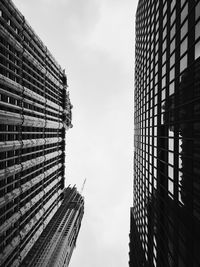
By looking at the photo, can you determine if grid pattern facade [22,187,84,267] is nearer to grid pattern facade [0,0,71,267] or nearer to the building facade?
grid pattern facade [0,0,71,267]

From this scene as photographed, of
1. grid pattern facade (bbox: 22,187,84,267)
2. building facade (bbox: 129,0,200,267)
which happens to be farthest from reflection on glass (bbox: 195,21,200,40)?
grid pattern facade (bbox: 22,187,84,267)

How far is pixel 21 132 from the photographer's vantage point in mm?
37375

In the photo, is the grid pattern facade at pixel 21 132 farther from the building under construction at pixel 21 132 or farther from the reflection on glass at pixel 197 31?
the reflection on glass at pixel 197 31

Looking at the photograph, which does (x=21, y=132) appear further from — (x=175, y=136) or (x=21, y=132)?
(x=175, y=136)

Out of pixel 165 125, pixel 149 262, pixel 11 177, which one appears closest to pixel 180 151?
pixel 165 125

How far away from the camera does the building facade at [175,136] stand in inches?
541

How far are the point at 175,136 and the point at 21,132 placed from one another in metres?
29.8

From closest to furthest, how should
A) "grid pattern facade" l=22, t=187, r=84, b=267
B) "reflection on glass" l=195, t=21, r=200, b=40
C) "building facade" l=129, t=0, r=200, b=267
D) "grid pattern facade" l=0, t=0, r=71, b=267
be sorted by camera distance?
"reflection on glass" l=195, t=21, r=200, b=40 < "building facade" l=129, t=0, r=200, b=267 < "grid pattern facade" l=0, t=0, r=71, b=267 < "grid pattern facade" l=22, t=187, r=84, b=267

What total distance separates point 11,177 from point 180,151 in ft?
96.6

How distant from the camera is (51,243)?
13225 centimetres

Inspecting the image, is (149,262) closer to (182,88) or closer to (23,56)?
(182,88)

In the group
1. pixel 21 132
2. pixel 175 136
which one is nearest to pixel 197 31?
pixel 175 136

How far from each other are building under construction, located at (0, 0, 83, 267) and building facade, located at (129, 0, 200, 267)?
22.7 metres

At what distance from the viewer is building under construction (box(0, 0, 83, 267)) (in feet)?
102
